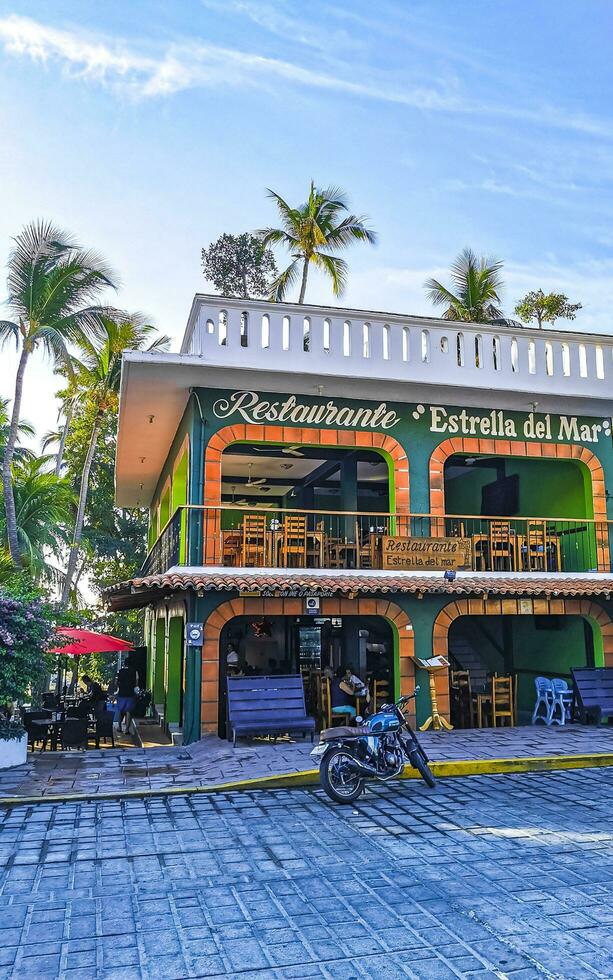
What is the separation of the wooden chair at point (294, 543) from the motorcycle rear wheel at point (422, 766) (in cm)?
507

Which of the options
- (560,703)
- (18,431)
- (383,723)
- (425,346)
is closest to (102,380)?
(18,431)

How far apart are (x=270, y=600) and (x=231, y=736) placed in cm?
228

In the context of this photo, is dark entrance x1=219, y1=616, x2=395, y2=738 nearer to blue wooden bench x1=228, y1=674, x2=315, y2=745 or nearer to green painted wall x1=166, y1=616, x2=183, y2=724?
green painted wall x1=166, y1=616, x2=183, y2=724

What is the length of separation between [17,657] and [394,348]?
8.22m

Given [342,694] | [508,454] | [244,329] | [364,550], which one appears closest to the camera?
[244,329]

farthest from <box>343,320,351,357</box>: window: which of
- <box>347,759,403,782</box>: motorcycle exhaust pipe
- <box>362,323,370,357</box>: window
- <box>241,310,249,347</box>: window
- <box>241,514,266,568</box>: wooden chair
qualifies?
<box>347,759,403,782</box>: motorcycle exhaust pipe

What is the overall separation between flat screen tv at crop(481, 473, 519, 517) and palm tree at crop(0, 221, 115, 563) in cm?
1072

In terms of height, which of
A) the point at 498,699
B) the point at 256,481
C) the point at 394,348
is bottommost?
the point at 498,699

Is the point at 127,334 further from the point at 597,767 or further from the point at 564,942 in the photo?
the point at 564,942

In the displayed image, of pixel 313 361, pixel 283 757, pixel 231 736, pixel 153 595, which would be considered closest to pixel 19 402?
pixel 153 595

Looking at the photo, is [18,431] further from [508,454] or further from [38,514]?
[508,454]

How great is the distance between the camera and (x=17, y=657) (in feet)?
35.2

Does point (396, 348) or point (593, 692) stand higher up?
point (396, 348)

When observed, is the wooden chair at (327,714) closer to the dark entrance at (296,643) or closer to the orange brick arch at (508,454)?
the orange brick arch at (508,454)
